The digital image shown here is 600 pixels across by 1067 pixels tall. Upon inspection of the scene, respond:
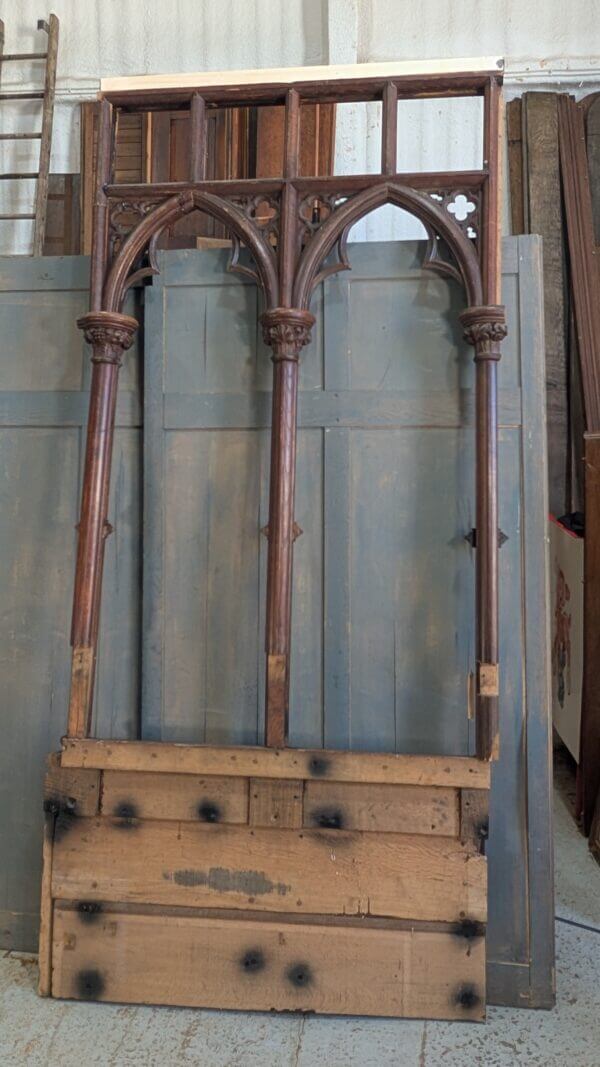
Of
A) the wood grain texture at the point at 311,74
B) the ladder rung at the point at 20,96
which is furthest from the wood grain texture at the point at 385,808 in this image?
the ladder rung at the point at 20,96

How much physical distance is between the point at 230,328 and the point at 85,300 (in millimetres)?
438

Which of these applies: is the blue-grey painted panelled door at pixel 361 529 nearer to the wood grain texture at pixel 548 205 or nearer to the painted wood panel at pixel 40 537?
the painted wood panel at pixel 40 537

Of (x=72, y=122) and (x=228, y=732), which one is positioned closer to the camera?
(x=228, y=732)

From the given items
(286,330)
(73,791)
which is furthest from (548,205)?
(73,791)

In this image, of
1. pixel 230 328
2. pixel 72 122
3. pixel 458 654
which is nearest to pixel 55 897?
pixel 458 654

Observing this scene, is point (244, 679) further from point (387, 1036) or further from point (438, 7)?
point (438, 7)

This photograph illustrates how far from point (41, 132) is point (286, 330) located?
7.70ft

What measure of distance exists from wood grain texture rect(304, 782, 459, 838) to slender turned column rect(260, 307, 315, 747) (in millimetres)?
178

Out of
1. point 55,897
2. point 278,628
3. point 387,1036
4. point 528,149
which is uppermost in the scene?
point 528,149

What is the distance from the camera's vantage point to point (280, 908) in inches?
75.5

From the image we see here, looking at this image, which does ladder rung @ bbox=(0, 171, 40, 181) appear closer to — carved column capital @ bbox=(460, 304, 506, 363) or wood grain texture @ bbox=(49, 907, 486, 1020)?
carved column capital @ bbox=(460, 304, 506, 363)

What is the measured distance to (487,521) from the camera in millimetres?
1951

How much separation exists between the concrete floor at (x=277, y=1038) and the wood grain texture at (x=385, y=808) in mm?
468

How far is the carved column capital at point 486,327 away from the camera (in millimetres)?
1970
